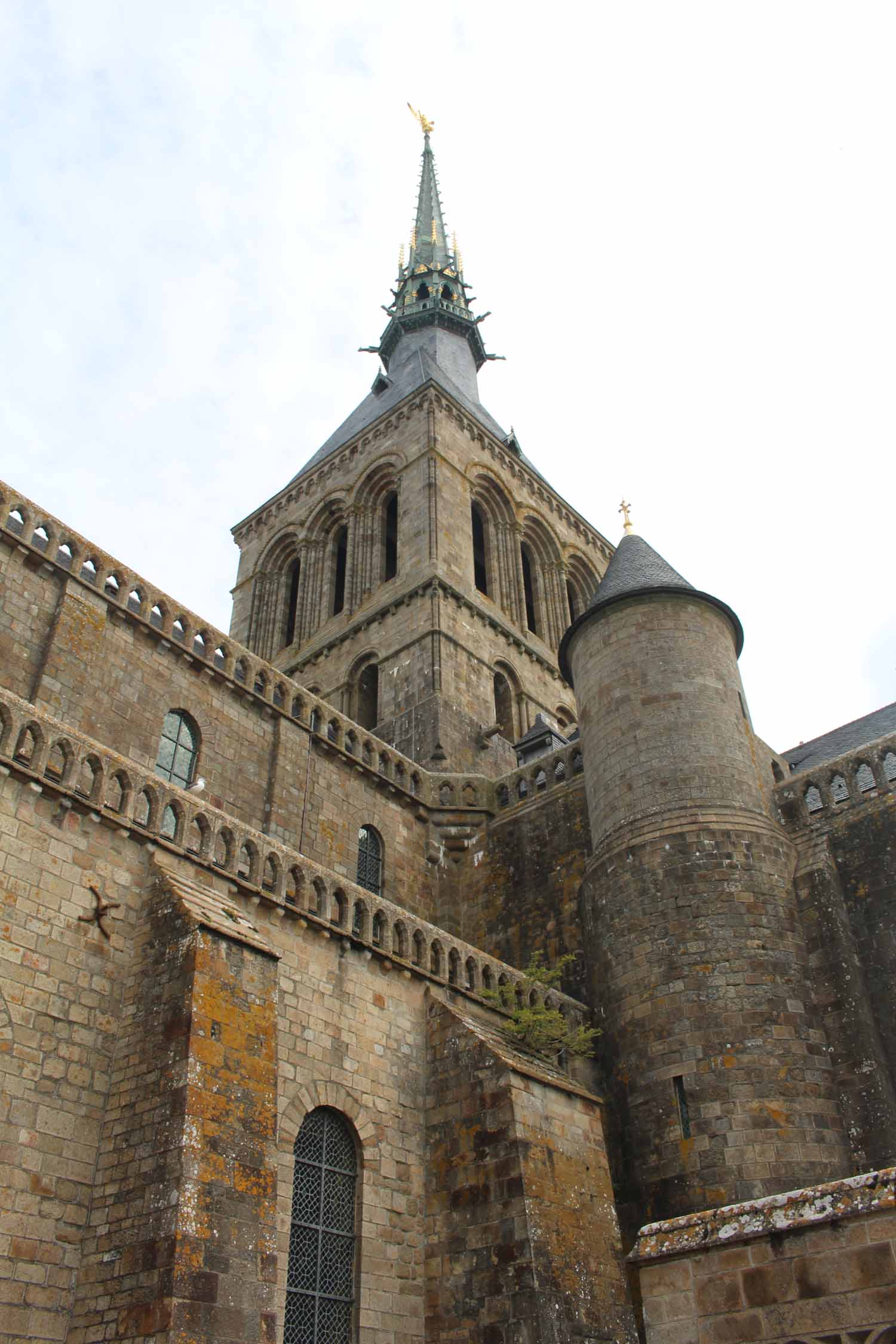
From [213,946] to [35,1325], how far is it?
313cm

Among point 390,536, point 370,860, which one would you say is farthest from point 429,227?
point 370,860

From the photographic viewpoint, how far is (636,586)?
1827 centimetres

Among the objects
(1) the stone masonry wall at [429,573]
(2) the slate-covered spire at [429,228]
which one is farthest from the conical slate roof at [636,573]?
(2) the slate-covered spire at [429,228]

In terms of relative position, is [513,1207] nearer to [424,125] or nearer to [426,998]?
[426,998]

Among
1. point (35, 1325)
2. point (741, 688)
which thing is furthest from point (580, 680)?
point (35, 1325)

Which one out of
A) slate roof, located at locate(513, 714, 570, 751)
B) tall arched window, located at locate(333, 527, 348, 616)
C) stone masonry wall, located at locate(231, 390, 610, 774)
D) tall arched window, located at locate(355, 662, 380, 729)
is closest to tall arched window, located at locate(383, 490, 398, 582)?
stone masonry wall, located at locate(231, 390, 610, 774)

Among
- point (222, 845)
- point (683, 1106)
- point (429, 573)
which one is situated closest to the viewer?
point (222, 845)

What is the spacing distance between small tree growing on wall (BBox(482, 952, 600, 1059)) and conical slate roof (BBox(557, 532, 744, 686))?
20.2ft

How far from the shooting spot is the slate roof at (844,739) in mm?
19500

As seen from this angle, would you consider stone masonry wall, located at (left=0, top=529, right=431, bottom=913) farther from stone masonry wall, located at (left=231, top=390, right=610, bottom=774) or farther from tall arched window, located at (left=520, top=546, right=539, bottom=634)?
tall arched window, located at (left=520, top=546, right=539, bottom=634)

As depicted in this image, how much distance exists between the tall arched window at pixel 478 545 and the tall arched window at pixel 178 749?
46.7 ft

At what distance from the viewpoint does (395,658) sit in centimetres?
2545

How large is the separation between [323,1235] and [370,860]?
28.0 feet

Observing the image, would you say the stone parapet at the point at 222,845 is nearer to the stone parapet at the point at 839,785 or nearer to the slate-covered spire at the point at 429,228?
the stone parapet at the point at 839,785
